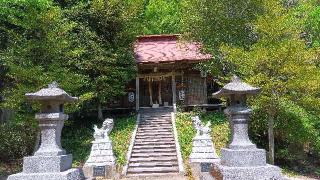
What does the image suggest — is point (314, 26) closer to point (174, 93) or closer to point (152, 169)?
point (174, 93)

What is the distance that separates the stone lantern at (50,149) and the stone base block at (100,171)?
3.84 m

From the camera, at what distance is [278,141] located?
19750 mm

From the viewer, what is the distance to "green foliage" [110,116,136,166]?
1754cm

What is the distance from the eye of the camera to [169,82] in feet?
89.5

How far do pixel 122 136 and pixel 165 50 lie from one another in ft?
31.0

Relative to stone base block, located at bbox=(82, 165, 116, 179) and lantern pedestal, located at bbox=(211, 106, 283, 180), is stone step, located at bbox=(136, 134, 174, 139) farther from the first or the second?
lantern pedestal, located at bbox=(211, 106, 283, 180)

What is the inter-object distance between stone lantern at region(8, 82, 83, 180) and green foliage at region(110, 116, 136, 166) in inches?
232

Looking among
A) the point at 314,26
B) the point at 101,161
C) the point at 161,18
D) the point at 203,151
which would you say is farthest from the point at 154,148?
the point at 161,18

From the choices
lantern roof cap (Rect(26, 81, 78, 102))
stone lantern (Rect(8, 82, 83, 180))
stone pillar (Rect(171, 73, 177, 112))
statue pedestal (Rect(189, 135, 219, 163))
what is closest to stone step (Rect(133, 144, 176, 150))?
statue pedestal (Rect(189, 135, 219, 163))

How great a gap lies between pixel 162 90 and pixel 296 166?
1112 cm

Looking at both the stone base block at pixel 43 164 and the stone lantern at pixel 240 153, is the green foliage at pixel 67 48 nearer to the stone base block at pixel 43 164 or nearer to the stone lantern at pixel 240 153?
the stone base block at pixel 43 164

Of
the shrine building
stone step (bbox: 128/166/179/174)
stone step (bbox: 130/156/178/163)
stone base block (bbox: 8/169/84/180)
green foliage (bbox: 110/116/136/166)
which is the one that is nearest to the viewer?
stone base block (bbox: 8/169/84/180)

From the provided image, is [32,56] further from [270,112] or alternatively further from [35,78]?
[270,112]

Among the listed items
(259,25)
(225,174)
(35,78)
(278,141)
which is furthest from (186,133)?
(225,174)
